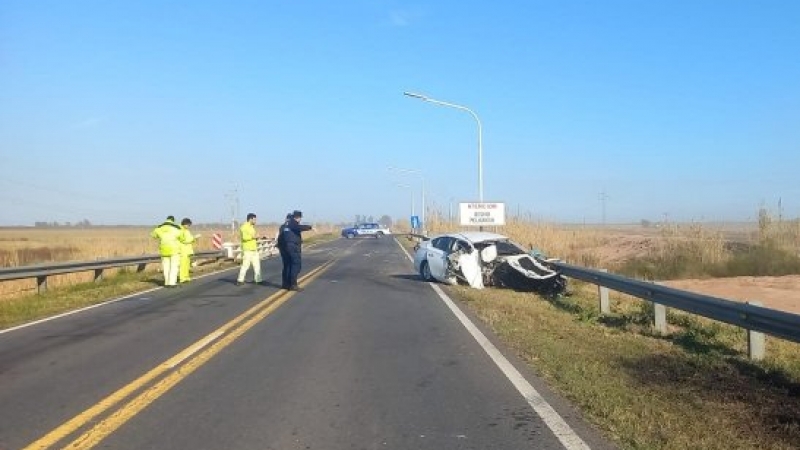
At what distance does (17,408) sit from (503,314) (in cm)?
870

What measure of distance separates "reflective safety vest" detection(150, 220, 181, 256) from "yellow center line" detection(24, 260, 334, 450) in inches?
307

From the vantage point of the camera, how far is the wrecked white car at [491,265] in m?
18.8

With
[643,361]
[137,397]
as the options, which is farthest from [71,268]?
[643,361]

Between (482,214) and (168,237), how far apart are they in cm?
1894

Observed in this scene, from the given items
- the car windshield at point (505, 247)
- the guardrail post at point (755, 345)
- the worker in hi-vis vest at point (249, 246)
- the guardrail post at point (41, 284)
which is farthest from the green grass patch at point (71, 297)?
the guardrail post at point (755, 345)

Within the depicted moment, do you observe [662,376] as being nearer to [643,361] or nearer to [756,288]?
[643,361]

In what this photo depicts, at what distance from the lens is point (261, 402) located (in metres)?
6.98

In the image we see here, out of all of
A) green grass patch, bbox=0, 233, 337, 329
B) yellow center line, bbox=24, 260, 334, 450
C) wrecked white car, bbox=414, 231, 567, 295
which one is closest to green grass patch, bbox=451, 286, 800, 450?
yellow center line, bbox=24, 260, 334, 450

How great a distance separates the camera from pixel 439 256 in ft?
68.3

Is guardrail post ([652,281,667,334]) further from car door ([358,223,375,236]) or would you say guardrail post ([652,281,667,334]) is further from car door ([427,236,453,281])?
car door ([358,223,375,236])

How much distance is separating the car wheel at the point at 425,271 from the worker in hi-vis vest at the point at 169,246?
6.70 meters

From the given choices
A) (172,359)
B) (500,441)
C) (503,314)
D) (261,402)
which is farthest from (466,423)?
(503,314)

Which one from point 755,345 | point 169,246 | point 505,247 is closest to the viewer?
point 755,345

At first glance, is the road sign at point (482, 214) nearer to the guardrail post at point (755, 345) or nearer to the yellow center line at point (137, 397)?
the yellow center line at point (137, 397)
